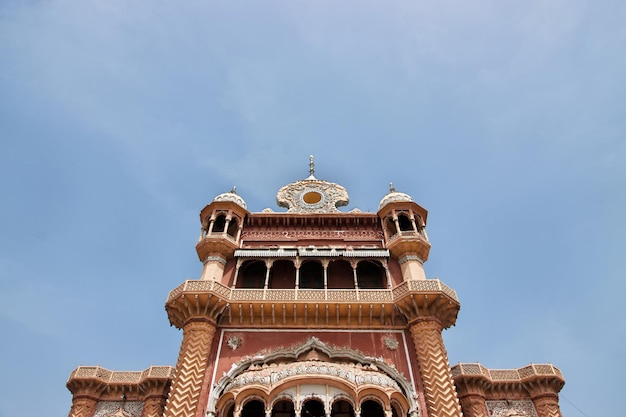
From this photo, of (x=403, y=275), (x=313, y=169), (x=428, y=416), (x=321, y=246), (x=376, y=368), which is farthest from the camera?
(x=313, y=169)

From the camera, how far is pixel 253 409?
1783cm

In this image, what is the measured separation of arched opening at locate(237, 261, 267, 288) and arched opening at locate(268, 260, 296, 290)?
478 mm

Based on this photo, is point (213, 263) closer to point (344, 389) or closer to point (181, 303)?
point (181, 303)

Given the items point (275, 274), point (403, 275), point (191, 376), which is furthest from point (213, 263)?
point (403, 275)

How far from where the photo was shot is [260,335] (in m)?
19.4

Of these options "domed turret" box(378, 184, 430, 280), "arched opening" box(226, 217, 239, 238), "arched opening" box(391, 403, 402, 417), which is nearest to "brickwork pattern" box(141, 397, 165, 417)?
"arched opening" box(226, 217, 239, 238)

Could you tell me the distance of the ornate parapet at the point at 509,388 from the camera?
1969 cm

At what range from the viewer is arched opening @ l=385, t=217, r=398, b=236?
80.1 ft

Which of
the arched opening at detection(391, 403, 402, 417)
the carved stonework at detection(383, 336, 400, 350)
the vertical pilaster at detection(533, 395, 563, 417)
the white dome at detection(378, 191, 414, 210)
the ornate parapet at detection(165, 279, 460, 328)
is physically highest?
the white dome at detection(378, 191, 414, 210)

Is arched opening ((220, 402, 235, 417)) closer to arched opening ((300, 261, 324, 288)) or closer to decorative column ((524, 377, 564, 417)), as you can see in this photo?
arched opening ((300, 261, 324, 288))

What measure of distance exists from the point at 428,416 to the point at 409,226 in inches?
401

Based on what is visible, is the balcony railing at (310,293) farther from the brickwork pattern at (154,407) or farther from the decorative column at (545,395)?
the decorative column at (545,395)

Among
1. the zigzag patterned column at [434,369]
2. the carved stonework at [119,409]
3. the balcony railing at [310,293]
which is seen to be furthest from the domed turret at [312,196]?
the carved stonework at [119,409]

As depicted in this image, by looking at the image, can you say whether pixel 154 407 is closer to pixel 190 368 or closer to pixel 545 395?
pixel 190 368
